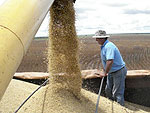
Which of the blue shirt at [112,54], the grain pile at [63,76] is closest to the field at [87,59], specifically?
the grain pile at [63,76]

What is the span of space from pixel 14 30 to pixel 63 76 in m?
2.09

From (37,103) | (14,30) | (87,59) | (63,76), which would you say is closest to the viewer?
(14,30)

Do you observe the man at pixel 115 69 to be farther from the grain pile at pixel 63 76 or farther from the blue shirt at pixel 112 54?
the grain pile at pixel 63 76

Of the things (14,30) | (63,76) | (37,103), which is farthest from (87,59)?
(14,30)

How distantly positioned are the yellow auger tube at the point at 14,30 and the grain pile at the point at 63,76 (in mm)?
1527

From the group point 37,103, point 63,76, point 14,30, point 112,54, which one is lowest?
point 37,103

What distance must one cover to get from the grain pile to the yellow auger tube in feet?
5.01

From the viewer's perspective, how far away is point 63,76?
302 centimetres

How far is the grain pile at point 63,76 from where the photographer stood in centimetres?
267

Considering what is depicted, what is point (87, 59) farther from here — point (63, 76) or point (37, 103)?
point (37, 103)

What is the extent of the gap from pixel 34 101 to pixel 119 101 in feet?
5.32

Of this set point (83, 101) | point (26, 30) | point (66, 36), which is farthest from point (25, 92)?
point (26, 30)

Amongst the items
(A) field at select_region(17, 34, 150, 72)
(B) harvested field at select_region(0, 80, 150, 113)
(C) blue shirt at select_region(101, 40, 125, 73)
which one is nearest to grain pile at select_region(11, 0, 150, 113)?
(B) harvested field at select_region(0, 80, 150, 113)

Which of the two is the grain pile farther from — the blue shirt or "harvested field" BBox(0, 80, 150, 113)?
the blue shirt
